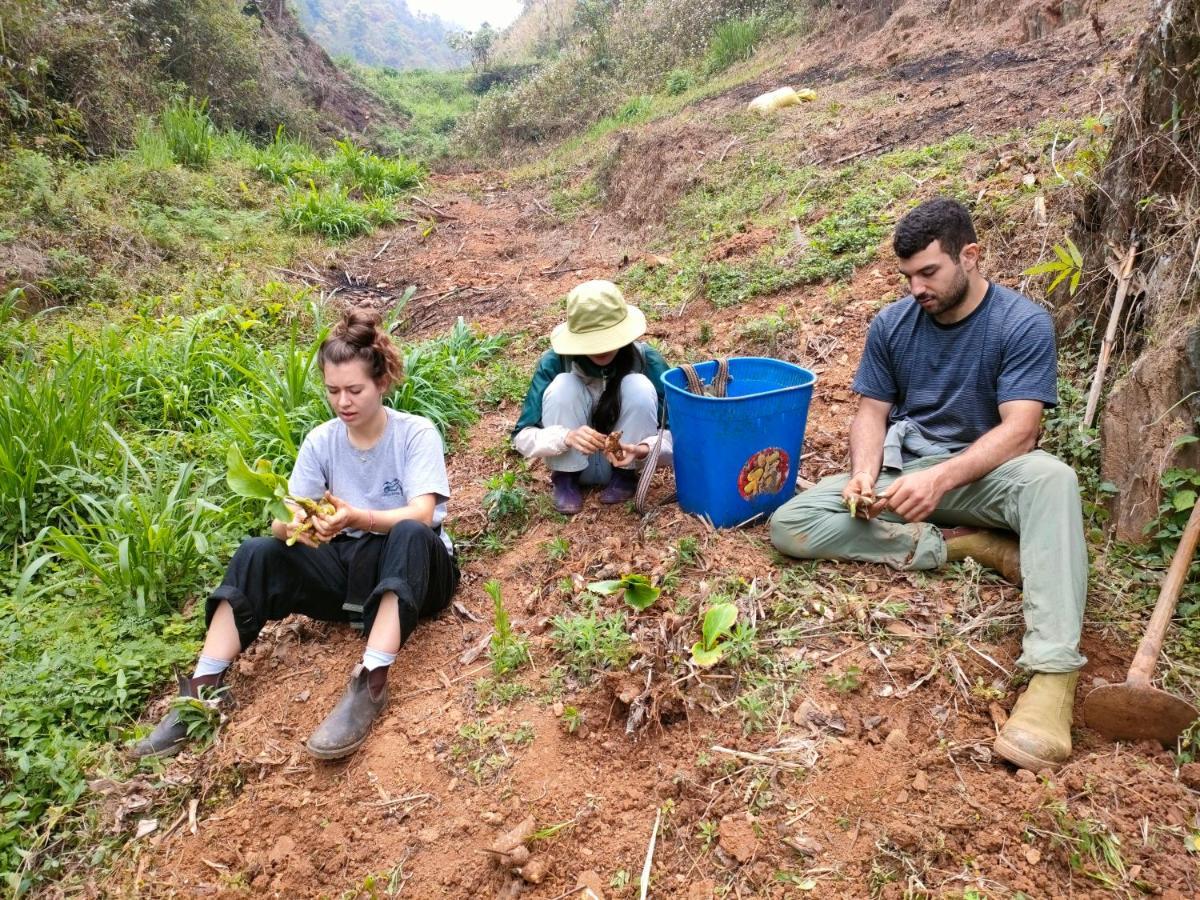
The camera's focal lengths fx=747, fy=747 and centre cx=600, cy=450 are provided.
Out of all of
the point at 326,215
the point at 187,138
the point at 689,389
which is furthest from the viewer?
the point at 187,138

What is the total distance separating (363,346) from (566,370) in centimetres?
88

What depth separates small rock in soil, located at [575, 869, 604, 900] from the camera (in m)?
1.68

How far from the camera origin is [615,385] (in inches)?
119

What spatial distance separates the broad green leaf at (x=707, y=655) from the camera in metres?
2.09

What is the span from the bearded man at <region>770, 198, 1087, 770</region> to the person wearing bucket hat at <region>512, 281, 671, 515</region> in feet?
2.27

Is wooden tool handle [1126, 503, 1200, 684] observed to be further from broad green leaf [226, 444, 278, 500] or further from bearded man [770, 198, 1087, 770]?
broad green leaf [226, 444, 278, 500]

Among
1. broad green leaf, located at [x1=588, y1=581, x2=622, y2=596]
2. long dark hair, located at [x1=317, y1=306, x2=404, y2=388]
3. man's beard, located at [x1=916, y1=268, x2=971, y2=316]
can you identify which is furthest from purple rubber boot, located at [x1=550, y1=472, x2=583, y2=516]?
man's beard, located at [x1=916, y1=268, x2=971, y2=316]

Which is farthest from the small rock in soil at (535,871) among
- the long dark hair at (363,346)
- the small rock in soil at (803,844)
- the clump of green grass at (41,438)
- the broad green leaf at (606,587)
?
the clump of green grass at (41,438)

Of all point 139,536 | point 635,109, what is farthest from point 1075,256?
point 635,109

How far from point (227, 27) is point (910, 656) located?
12.8m

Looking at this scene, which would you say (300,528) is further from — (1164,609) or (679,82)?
(679,82)

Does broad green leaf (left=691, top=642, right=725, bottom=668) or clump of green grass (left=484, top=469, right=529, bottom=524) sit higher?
clump of green grass (left=484, top=469, right=529, bottom=524)

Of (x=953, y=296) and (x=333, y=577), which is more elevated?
(x=953, y=296)

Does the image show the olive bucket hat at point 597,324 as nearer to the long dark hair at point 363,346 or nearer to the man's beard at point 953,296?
the long dark hair at point 363,346
